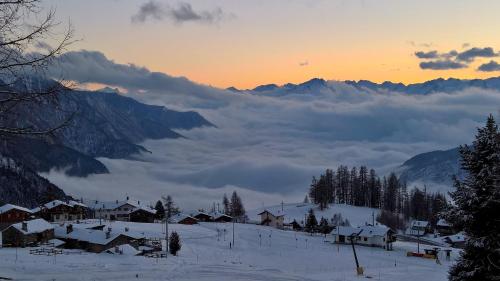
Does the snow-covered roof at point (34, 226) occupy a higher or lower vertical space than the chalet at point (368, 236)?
higher

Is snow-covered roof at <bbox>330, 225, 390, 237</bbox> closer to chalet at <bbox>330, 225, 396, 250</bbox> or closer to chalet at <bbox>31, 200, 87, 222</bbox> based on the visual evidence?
chalet at <bbox>330, 225, 396, 250</bbox>

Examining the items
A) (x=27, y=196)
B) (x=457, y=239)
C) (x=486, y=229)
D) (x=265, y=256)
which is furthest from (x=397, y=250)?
(x=27, y=196)

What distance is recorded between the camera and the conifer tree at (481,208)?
20.7m

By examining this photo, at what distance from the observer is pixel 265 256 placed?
3236 inches

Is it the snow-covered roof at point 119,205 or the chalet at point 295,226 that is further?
the chalet at point 295,226

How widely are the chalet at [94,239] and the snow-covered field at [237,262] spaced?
680 centimetres

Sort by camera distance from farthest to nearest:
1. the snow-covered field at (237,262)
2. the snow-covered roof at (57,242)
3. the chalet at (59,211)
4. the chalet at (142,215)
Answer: the chalet at (142,215) → the chalet at (59,211) → the snow-covered roof at (57,242) → the snow-covered field at (237,262)

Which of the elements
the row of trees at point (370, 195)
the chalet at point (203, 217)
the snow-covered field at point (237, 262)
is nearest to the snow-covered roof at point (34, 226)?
the snow-covered field at point (237, 262)

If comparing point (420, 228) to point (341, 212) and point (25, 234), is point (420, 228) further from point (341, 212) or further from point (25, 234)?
point (25, 234)

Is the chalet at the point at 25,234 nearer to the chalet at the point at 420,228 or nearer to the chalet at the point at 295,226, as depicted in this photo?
the chalet at the point at 295,226

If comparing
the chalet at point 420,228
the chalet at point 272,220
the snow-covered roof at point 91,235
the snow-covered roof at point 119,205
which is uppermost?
the snow-covered roof at point 119,205

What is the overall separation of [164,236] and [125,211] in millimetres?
59141

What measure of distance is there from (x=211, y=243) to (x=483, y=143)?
7643 centimetres

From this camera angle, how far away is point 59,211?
425 feet
